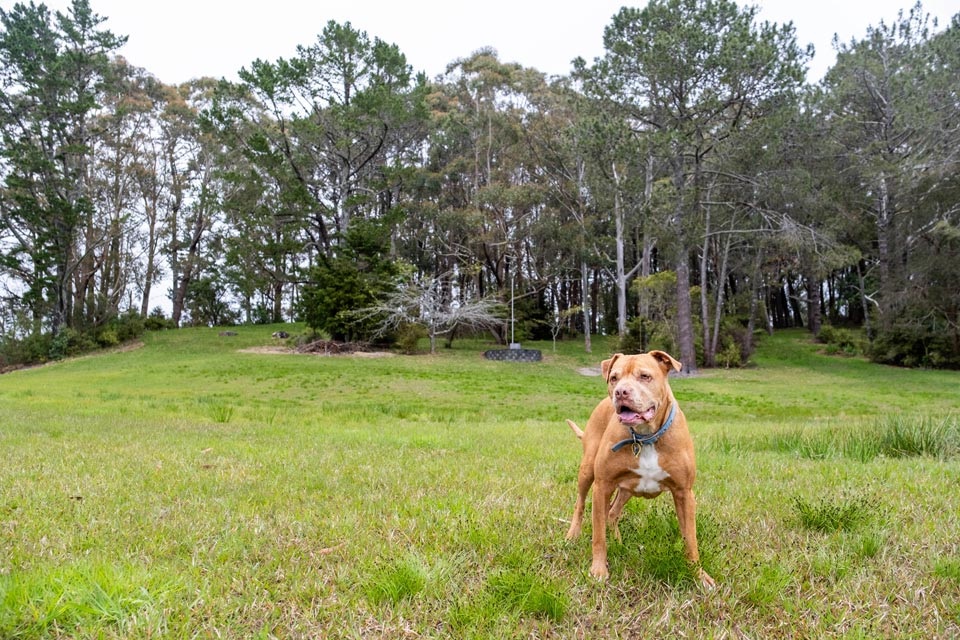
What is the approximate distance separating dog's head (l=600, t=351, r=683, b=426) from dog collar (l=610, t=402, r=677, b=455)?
61 millimetres

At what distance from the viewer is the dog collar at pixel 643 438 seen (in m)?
2.29

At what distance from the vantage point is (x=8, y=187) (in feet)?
90.0

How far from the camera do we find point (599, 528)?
2371 millimetres

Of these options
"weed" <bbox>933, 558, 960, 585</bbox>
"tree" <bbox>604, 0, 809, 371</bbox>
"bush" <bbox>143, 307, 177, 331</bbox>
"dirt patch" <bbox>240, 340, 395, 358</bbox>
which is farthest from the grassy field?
"bush" <bbox>143, 307, 177, 331</bbox>

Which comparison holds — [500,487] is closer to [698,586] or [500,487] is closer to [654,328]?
[698,586]

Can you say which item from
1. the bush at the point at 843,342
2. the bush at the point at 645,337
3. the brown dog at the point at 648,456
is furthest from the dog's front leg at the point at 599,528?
the bush at the point at 843,342

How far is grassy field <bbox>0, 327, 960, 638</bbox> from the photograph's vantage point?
1.95 m

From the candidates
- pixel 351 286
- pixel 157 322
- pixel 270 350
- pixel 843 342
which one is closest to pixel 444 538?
pixel 351 286

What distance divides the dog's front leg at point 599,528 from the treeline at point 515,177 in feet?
60.5

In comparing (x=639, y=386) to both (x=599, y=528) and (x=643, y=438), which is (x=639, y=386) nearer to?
(x=643, y=438)

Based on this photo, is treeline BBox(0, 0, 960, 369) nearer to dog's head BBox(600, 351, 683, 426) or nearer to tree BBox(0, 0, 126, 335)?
tree BBox(0, 0, 126, 335)

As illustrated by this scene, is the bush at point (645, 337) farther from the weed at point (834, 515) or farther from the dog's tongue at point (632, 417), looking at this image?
the dog's tongue at point (632, 417)

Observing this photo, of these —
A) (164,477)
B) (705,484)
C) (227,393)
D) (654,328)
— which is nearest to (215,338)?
(227,393)

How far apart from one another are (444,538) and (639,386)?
130cm
